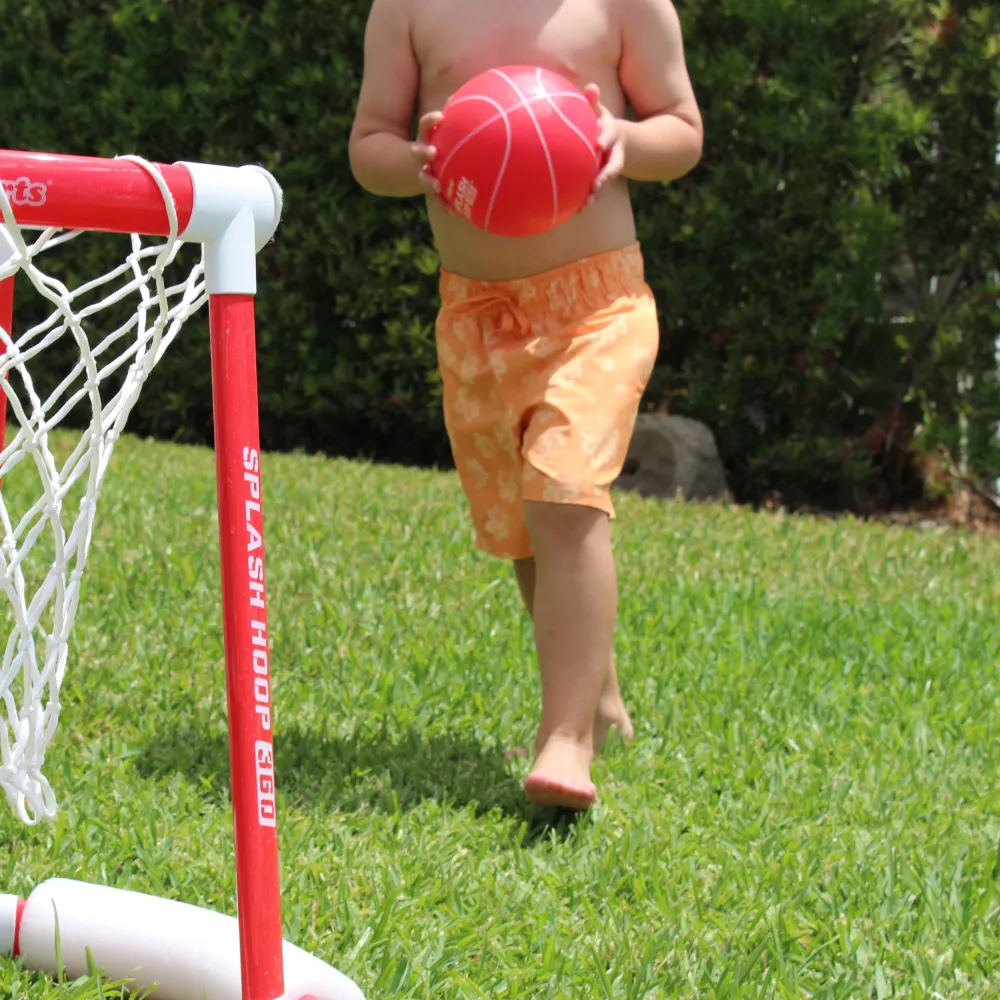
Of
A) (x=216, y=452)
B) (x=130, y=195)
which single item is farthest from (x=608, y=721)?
(x=130, y=195)

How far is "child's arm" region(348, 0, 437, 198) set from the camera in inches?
119

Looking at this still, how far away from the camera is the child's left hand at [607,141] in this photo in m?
2.85

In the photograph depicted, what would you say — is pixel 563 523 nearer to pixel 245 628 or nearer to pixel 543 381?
pixel 543 381

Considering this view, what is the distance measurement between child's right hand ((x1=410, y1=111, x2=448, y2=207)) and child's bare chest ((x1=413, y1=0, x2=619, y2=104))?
0.23m

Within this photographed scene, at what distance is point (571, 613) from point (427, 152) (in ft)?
3.07

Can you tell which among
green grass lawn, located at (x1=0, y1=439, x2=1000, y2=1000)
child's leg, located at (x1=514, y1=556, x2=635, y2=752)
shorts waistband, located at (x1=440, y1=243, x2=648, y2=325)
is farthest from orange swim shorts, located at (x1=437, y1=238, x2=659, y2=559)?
green grass lawn, located at (x1=0, y1=439, x2=1000, y2=1000)

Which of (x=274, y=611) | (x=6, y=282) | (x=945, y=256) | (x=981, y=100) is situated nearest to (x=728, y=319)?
(x=945, y=256)

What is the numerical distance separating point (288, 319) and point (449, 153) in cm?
442

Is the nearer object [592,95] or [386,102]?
[592,95]

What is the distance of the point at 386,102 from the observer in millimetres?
3088

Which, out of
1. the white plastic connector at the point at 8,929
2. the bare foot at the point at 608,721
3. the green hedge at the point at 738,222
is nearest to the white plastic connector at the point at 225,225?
the white plastic connector at the point at 8,929

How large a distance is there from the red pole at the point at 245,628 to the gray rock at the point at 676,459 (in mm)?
4932

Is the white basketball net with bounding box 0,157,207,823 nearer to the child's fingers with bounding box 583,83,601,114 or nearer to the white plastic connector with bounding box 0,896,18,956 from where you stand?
the white plastic connector with bounding box 0,896,18,956

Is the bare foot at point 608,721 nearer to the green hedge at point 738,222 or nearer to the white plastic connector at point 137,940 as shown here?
the white plastic connector at point 137,940
